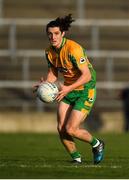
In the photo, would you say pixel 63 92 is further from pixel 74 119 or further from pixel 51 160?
pixel 51 160

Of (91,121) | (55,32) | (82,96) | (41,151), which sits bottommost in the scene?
(91,121)

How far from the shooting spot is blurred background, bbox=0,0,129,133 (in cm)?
2620

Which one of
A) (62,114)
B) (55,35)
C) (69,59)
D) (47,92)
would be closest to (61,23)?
(55,35)

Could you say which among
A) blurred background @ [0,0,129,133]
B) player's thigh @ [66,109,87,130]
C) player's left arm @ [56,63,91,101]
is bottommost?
blurred background @ [0,0,129,133]

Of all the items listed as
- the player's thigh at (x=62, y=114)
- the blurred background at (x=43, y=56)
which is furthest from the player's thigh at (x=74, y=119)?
the blurred background at (x=43, y=56)

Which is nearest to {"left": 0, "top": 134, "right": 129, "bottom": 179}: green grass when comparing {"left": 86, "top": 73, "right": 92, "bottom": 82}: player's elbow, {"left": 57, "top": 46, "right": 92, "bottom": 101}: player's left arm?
{"left": 57, "top": 46, "right": 92, "bottom": 101}: player's left arm

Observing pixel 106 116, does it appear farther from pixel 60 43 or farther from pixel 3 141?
pixel 60 43

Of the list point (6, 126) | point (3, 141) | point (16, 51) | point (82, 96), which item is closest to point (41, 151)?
point (3, 141)

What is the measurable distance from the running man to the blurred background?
12210 mm

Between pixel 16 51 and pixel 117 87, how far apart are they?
3253 millimetres

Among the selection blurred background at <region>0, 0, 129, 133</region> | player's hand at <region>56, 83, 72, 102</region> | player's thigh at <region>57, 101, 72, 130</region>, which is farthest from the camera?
blurred background at <region>0, 0, 129, 133</region>

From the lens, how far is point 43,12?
31109 millimetres

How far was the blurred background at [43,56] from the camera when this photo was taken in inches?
1032

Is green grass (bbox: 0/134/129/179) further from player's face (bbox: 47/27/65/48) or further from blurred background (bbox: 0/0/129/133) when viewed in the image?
blurred background (bbox: 0/0/129/133)
